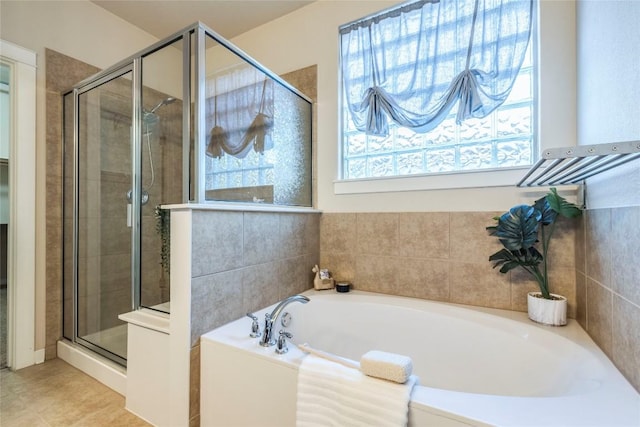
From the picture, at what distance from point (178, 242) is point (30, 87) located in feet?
5.67

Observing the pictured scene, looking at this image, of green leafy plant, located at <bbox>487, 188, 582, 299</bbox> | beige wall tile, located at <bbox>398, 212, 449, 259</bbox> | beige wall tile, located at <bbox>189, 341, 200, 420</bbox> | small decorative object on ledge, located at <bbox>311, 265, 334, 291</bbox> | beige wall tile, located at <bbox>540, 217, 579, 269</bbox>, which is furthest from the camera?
small decorative object on ledge, located at <bbox>311, 265, 334, 291</bbox>

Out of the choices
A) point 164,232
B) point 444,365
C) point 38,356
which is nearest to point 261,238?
point 164,232

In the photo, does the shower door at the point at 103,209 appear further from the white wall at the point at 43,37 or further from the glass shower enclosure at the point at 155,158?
the white wall at the point at 43,37

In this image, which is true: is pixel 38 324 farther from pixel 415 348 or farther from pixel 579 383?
pixel 579 383

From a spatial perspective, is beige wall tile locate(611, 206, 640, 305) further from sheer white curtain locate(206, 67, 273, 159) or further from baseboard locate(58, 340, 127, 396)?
baseboard locate(58, 340, 127, 396)

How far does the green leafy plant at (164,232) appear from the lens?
5.70 feet

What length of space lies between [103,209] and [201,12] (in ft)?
5.79

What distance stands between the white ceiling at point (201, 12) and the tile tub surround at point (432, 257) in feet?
5.73

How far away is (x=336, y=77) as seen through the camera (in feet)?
7.26

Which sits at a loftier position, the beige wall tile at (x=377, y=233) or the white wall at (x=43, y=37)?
the white wall at (x=43, y=37)

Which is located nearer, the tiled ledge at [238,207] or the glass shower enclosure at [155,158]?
the tiled ledge at [238,207]

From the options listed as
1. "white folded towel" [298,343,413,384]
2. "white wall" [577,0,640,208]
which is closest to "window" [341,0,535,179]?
"white wall" [577,0,640,208]

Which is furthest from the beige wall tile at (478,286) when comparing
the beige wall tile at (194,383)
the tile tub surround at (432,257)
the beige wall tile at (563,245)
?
A: the beige wall tile at (194,383)

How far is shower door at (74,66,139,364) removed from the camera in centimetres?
196
